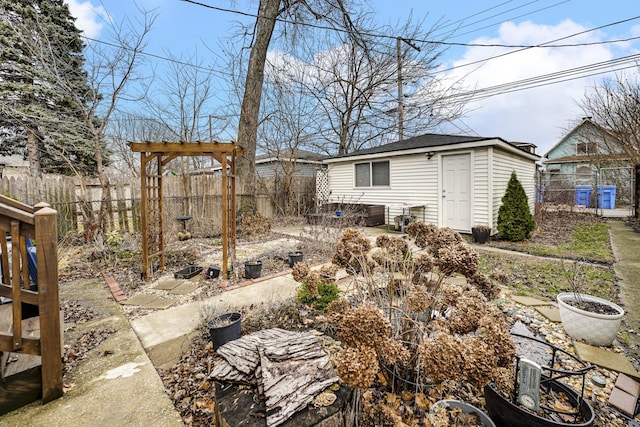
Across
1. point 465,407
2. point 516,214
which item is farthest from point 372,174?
point 465,407

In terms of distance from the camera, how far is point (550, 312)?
111 inches

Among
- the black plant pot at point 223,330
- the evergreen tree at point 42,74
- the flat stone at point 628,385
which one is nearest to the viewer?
the flat stone at point 628,385

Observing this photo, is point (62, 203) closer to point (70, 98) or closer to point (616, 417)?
point (70, 98)

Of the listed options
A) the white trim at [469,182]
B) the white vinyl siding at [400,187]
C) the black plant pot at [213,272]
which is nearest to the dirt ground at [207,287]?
the black plant pot at [213,272]

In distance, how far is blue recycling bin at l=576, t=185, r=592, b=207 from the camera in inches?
510

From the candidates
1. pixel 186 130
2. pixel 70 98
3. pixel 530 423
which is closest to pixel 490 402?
pixel 530 423

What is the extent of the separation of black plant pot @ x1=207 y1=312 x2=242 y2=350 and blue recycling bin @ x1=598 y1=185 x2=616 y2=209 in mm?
16151

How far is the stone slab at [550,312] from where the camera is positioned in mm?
2698

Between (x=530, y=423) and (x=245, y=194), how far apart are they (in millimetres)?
7693

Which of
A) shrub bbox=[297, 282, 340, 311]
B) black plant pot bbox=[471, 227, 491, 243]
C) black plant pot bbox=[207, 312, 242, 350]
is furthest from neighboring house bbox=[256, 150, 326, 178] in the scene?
black plant pot bbox=[207, 312, 242, 350]

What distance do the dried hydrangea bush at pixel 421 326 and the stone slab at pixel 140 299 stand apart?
100.0 inches

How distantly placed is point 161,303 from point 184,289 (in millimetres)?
435

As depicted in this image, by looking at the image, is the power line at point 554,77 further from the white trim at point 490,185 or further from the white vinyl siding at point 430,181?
the white trim at point 490,185

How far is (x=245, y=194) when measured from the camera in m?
8.09
